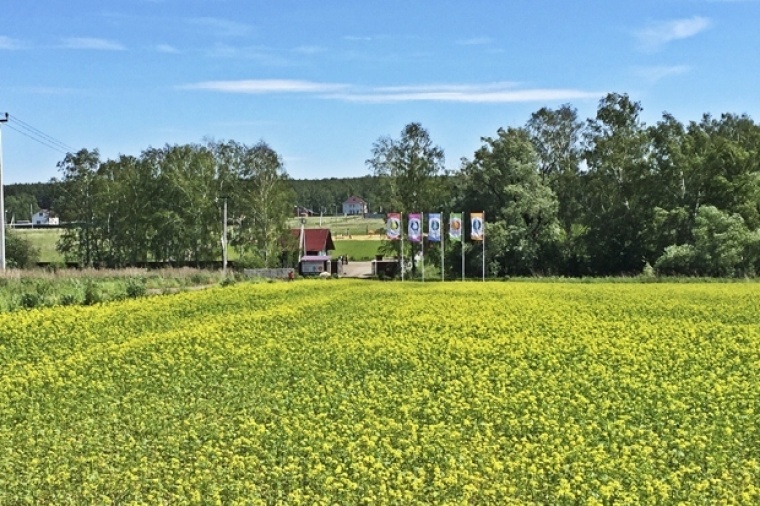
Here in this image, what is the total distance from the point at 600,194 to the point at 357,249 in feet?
221

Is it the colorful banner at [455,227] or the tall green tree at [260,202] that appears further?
the tall green tree at [260,202]

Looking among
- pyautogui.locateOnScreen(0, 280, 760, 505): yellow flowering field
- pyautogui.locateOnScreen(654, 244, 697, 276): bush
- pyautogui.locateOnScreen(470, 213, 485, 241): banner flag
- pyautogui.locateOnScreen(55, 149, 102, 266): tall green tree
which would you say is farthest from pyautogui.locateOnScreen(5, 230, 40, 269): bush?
pyautogui.locateOnScreen(0, 280, 760, 505): yellow flowering field

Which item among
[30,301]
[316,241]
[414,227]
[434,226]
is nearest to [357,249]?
[316,241]

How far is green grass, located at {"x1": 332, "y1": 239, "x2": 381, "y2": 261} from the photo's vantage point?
4951 inches

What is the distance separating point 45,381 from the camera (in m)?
15.5

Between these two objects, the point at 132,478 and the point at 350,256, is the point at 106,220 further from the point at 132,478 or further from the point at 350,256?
the point at 132,478

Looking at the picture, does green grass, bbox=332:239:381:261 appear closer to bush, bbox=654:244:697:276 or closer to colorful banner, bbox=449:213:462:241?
colorful banner, bbox=449:213:462:241

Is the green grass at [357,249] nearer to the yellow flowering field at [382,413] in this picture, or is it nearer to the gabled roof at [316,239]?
the gabled roof at [316,239]

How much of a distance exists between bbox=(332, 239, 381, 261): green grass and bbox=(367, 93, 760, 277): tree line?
42.1 meters

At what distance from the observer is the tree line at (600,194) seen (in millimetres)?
64750

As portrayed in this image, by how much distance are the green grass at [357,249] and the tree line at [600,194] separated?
42069mm

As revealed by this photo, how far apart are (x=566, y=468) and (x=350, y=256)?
116420 mm

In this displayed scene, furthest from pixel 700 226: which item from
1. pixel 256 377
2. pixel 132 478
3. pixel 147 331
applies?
pixel 132 478

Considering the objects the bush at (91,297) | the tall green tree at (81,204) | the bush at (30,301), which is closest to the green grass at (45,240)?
the tall green tree at (81,204)
